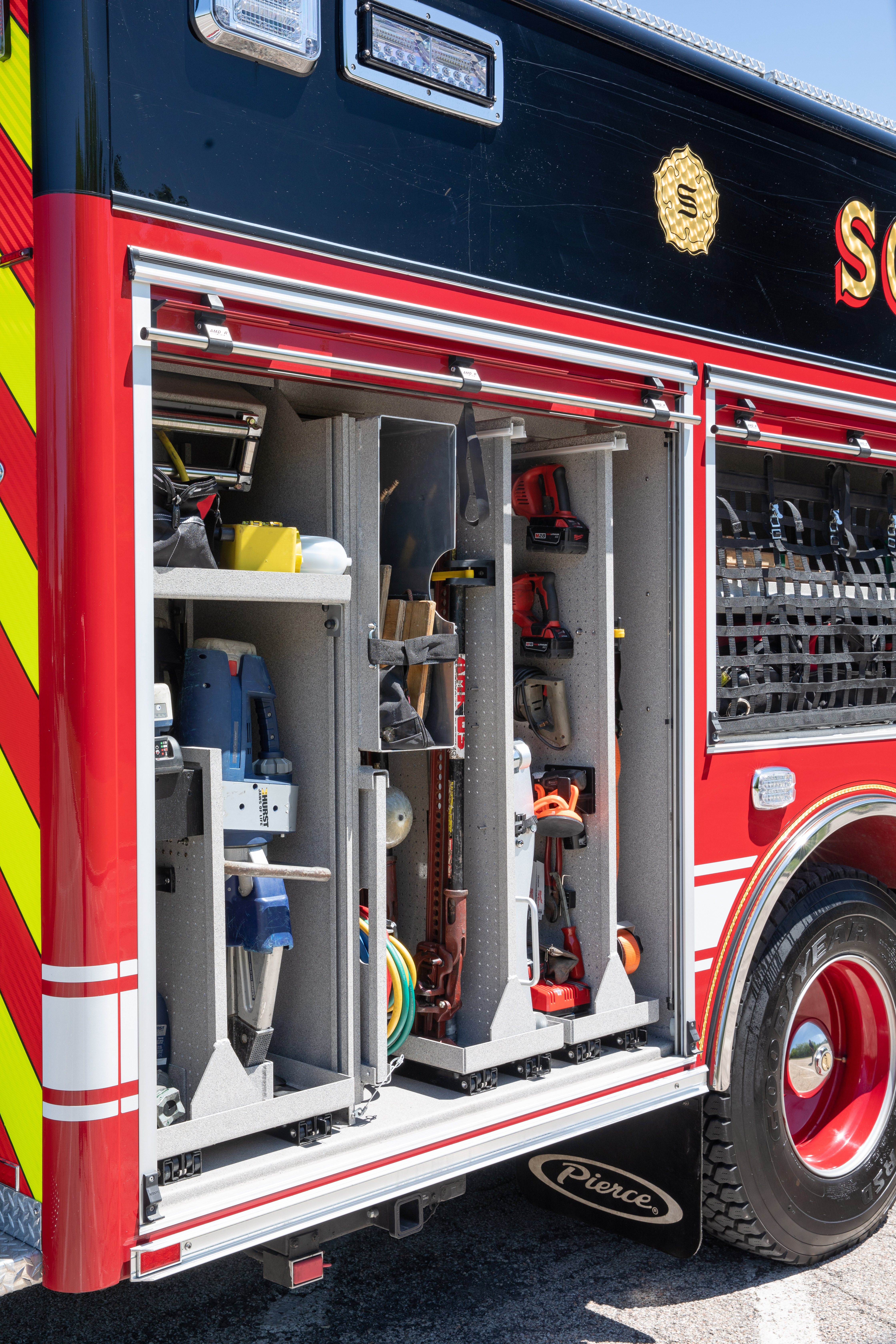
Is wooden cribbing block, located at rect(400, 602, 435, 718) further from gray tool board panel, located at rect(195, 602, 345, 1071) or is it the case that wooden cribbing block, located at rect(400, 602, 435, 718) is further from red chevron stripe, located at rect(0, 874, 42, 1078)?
red chevron stripe, located at rect(0, 874, 42, 1078)

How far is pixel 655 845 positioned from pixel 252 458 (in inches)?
62.3

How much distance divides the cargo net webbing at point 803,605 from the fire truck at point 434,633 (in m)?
0.02

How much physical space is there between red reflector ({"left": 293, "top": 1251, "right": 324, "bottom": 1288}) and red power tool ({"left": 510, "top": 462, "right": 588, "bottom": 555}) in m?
1.89

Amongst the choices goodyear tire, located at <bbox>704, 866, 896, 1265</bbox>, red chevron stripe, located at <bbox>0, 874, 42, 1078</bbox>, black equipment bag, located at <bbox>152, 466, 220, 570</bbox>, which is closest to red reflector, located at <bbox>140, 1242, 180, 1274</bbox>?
red chevron stripe, located at <bbox>0, 874, 42, 1078</bbox>

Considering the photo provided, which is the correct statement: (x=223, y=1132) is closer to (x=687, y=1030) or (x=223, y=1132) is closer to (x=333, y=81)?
(x=687, y=1030)

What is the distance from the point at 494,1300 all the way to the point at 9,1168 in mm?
1770

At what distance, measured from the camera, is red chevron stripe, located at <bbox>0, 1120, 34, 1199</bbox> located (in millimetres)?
2389

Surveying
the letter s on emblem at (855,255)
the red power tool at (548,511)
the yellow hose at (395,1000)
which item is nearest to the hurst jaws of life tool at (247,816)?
the yellow hose at (395,1000)

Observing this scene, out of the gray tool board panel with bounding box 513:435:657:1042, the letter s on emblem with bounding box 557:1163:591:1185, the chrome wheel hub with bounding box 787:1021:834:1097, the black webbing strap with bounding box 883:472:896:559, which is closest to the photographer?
the gray tool board panel with bounding box 513:435:657:1042

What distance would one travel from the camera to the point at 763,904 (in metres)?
3.80

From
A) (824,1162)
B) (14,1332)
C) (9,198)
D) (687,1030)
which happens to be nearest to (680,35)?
(9,198)

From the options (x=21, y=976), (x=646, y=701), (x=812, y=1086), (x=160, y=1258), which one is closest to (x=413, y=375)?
(x=646, y=701)

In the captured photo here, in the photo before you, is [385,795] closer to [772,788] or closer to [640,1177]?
Result: [772,788]

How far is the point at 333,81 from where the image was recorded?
266 cm
